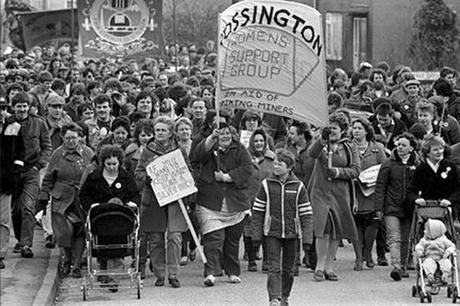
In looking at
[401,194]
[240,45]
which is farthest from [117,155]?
[401,194]

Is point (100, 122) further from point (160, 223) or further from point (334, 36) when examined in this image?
point (334, 36)

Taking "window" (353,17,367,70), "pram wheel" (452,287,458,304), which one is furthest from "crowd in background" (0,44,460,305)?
"window" (353,17,367,70)

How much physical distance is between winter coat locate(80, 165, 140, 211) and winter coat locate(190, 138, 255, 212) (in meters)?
1.09

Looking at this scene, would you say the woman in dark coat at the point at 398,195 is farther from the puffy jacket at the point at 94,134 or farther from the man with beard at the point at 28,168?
the man with beard at the point at 28,168

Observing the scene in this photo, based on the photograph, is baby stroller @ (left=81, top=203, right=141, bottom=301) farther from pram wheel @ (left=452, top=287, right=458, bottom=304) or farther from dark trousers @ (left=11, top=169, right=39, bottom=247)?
pram wheel @ (left=452, top=287, right=458, bottom=304)

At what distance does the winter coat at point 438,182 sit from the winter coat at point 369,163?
1.23 m

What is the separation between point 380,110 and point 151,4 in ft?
28.1

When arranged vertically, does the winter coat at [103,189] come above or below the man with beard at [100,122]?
below

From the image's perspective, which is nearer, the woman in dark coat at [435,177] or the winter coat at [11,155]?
the woman in dark coat at [435,177]

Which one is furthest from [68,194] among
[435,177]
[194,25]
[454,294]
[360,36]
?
[194,25]

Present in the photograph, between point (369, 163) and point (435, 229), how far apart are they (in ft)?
9.03

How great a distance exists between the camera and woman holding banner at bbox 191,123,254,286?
16828 mm

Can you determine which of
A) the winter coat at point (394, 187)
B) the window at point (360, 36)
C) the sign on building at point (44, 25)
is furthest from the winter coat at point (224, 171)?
the window at point (360, 36)

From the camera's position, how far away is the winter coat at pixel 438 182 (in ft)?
54.2
